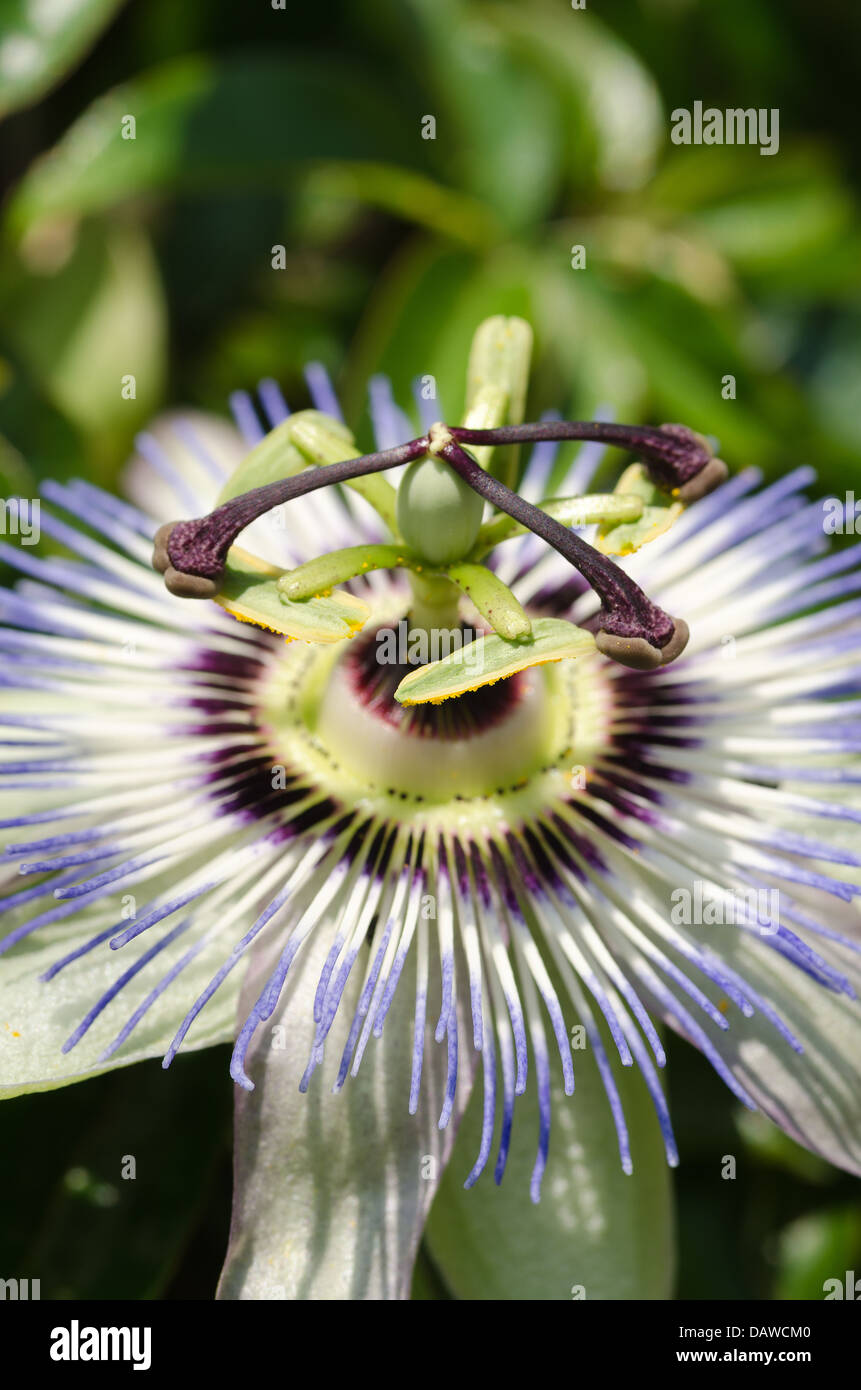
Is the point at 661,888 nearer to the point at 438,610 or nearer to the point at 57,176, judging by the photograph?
the point at 438,610

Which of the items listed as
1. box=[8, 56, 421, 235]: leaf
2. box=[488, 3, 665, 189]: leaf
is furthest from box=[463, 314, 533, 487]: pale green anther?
box=[488, 3, 665, 189]: leaf

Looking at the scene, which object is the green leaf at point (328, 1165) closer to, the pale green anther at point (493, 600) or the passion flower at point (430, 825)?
the passion flower at point (430, 825)

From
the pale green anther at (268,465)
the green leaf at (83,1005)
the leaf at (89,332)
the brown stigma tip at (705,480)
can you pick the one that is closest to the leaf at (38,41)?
the leaf at (89,332)

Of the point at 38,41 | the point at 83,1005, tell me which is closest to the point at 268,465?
the point at 83,1005

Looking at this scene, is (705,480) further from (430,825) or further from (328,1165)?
(328,1165)

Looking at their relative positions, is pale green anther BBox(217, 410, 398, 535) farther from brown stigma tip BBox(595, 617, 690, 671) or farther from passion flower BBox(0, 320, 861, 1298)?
brown stigma tip BBox(595, 617, 690, 671)
